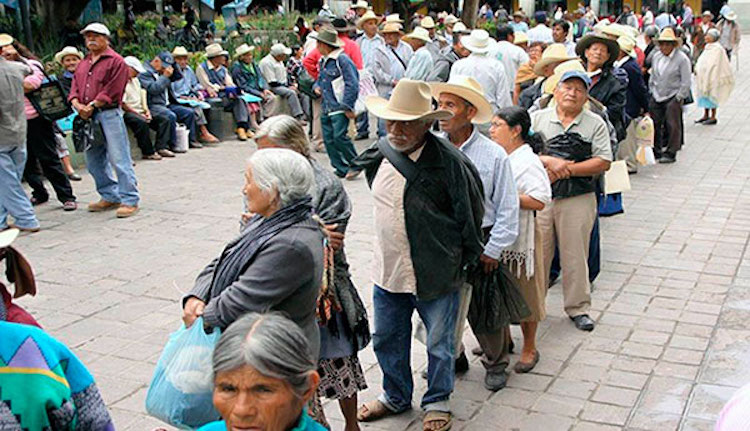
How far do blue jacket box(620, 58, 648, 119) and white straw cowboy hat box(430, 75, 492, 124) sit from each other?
5.44 m

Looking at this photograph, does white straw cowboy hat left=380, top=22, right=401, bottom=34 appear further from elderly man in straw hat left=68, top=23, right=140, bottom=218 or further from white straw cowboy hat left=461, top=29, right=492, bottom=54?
elderly man in straw hat left=68, top=23, right=140, bottom=218

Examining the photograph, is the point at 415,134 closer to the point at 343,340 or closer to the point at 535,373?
the point at 343,340

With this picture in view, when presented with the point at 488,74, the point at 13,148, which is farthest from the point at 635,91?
the point at 13,148

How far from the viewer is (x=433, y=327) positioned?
460 cm

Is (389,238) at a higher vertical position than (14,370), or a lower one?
lower

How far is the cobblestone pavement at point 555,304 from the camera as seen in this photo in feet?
16.7

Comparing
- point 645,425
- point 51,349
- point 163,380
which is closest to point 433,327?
point 645,425

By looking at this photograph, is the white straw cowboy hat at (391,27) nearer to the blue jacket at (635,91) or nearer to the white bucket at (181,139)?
the white bucket at (181,139)

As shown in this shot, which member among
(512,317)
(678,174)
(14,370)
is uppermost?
(14,370)

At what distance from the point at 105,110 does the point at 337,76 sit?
10.0 feet

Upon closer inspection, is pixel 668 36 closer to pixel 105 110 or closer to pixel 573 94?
pixel 573 94

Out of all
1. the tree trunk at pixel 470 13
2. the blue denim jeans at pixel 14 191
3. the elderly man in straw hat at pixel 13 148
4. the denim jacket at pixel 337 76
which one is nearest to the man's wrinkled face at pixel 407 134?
the elderly man in straw hat at pixel 13 148

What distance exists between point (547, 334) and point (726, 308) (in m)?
1.59

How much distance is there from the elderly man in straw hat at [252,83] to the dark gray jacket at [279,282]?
1142 cm
